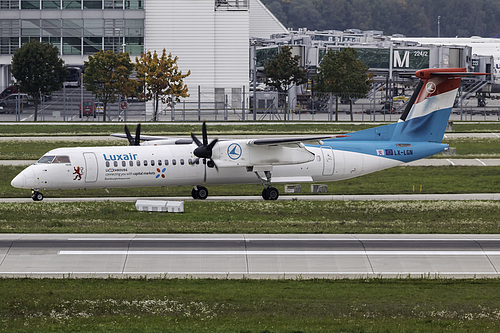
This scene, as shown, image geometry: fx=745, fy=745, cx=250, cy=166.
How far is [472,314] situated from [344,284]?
3734mm

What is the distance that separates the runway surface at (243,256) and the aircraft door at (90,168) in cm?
907

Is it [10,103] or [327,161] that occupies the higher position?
[10,103]

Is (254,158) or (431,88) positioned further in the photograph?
(431,88)

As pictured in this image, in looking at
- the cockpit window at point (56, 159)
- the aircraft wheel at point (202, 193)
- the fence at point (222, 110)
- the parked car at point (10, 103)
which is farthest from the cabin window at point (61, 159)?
the parked car at point (10, 103)

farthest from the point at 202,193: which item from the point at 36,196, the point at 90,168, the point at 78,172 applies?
the point at 36,196

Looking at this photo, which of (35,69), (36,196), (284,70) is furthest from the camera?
(284,70)

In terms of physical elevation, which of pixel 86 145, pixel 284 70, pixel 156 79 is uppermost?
pixel 284 70

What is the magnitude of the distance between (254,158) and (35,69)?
180 ft

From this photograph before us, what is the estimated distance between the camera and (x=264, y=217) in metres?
31.5

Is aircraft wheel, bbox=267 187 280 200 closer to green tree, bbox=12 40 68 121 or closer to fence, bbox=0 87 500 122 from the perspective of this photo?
fence, bbox=0 87 500 122

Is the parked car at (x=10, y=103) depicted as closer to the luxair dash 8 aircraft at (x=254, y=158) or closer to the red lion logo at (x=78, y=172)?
the luxair dash 8 aircraft at (x=254, y=158)

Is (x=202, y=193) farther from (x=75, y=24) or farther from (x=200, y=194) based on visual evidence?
(x=75, y=24)

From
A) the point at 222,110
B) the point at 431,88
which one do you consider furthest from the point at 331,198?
the point at 222,110

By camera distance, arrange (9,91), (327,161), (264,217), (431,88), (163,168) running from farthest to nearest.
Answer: (9,91)
(431,88)
(327,161)
(163,168)
(264,217)
